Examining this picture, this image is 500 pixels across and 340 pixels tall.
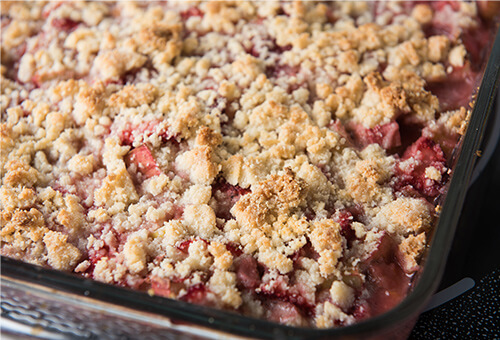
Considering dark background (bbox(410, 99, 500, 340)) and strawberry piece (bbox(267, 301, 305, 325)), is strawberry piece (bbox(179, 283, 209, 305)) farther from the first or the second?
dark background (bbox(410, 99, 500, 340))

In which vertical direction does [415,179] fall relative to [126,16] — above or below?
below

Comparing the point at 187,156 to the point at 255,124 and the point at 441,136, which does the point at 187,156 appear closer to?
the point at 255,124

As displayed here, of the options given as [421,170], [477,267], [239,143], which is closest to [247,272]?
[239,143]

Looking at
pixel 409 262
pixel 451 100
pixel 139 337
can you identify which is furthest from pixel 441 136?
pixel 139 337

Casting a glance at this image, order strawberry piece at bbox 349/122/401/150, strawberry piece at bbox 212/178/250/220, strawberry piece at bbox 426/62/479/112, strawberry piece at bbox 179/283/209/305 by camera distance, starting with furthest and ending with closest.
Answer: strawberry piece at bbox 426/62/479/112 → strawberry piece at bbox 349/122/401/150 → strawberry piece at bbox 212/178/250/220 → strawberry piece at bbox 179/283/209/305

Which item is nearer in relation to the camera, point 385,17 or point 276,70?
point 276,70

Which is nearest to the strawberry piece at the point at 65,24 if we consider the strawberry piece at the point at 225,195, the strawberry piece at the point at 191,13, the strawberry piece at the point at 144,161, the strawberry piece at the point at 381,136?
the strawberry piece at the point at 191,13

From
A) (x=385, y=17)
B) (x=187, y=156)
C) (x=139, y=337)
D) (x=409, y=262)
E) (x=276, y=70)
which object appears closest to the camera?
(x=139, y=337)

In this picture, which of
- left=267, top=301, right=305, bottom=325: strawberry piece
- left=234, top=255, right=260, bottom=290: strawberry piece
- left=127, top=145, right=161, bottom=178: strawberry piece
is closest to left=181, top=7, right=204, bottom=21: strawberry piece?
left=127, top=145, right=161, bottom=178: strawberry piece
